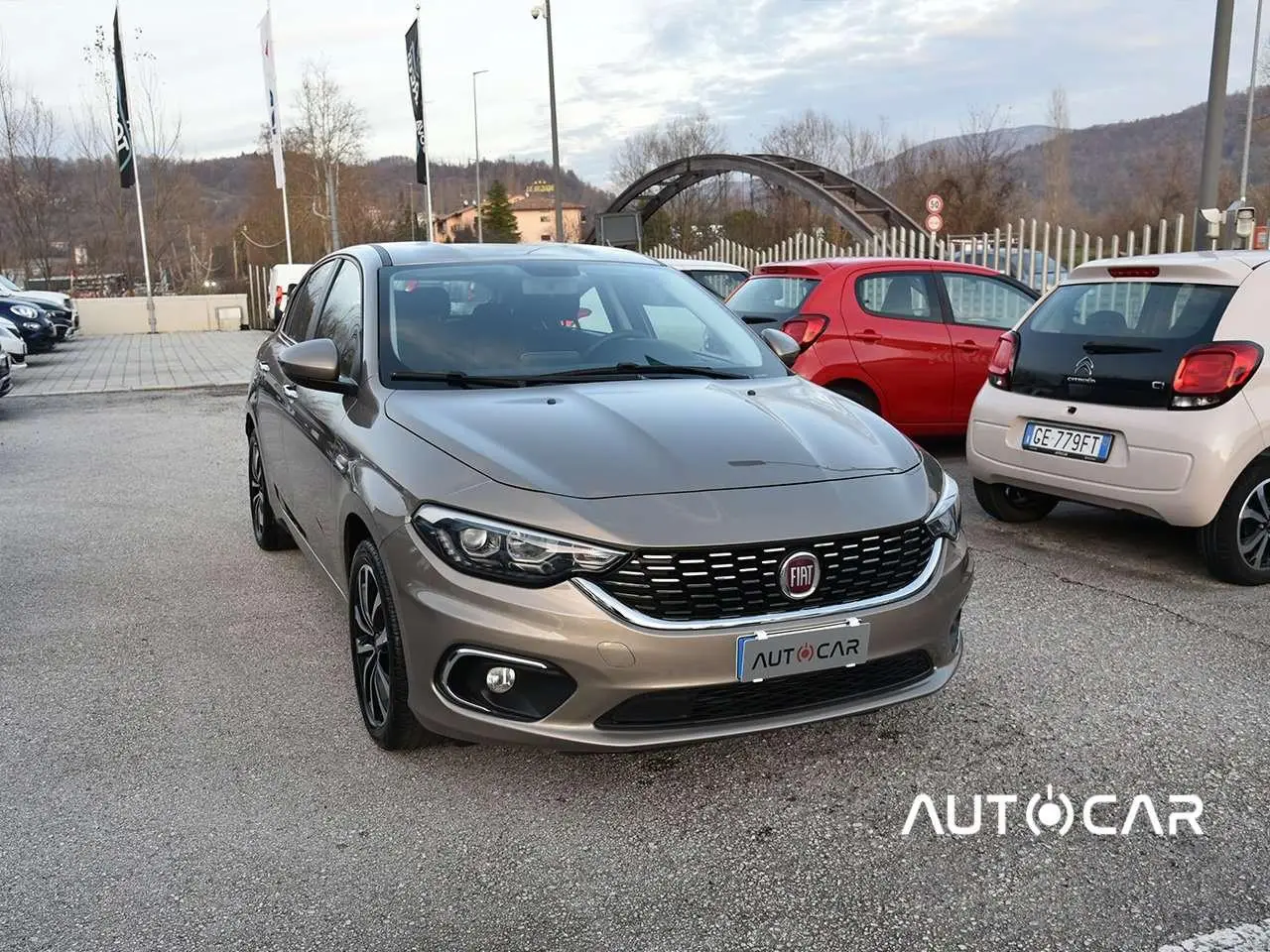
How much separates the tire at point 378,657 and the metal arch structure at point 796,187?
1936cm

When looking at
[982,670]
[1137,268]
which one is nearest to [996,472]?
[1137,268]

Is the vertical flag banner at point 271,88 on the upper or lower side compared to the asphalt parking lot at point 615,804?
upper

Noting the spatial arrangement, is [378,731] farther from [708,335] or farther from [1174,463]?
[1174,463]

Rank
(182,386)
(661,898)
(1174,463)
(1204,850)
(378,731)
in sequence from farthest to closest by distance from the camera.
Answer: (182,386)
(1174,463)
(378,731)
(1204,850)
(661,898)

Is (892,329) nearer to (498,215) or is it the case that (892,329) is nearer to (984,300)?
(984,300)

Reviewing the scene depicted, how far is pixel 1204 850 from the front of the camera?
2.83 meters

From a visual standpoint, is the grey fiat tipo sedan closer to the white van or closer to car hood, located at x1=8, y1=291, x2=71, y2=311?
the white van

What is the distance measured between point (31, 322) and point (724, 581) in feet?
75.4

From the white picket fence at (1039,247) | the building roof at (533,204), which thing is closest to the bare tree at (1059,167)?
the white picket fence at (1039,247)

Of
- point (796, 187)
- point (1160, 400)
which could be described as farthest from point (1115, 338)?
point (796, 187)

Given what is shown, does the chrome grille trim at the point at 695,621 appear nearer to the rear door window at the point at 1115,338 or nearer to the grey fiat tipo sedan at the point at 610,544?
the grey fiat tipo sedan at the point at 610,544

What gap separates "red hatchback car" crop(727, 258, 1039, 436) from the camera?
8.05 metres

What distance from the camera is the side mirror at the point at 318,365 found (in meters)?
3.83

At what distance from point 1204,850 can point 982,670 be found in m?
1.30
